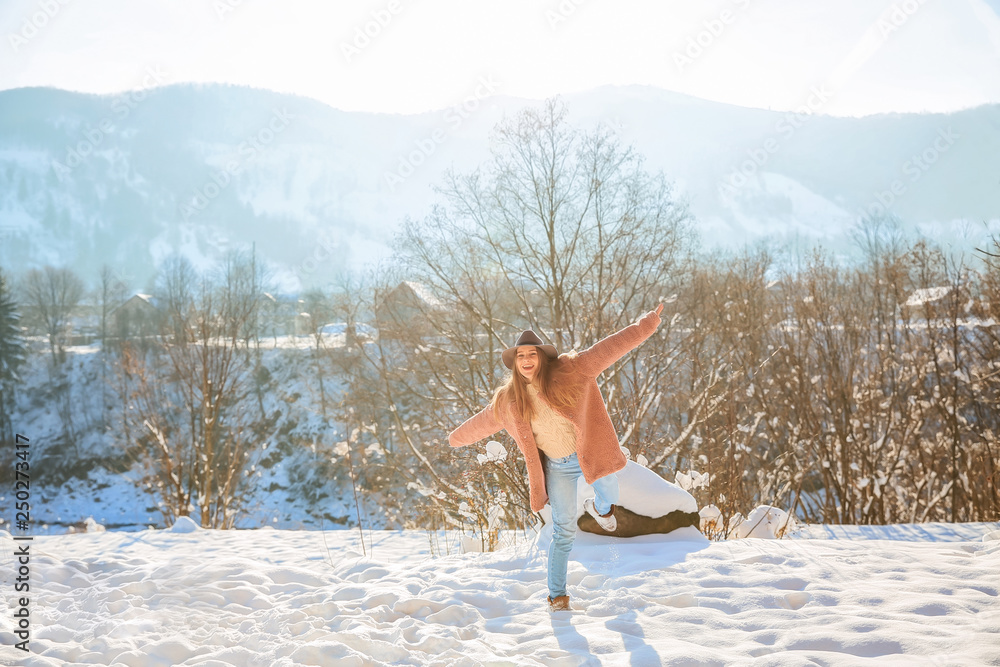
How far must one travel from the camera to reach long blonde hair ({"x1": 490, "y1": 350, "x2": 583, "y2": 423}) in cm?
376

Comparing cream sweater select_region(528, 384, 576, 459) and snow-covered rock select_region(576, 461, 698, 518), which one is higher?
cream sweater select_region(528, 384, 576, 459)

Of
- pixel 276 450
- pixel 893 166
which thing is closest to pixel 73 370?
pixel 276 450

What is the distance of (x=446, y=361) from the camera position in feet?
47.4

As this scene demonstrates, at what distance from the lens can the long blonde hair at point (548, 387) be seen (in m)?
3.76

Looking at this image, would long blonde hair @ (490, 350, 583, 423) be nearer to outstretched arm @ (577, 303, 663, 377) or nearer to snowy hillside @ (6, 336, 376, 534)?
outstretched arm @ (577, 303, 663, 377)

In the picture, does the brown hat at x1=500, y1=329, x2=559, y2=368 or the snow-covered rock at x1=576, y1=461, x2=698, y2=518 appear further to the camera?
the snow-covered rock at x1=576, y1=461, x2=698, y2=518

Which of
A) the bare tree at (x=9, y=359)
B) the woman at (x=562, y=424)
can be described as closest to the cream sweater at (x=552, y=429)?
the woman at (x=562, y=424)

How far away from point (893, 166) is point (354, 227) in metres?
113

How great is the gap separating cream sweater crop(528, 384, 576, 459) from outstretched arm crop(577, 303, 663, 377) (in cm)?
34

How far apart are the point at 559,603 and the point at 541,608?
0.20m

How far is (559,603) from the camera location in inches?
151

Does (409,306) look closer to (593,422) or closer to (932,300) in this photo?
(593,422)

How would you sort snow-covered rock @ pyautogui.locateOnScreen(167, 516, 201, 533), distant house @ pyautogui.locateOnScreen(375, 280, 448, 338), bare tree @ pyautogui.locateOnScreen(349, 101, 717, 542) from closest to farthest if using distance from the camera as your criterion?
snow-covered rock @ pyautogui.locateOnScreen(167, 516, 201, 533) < bare tree @ pyautogui.locateOnScreen(349, 101, 717, 542) < distant house @ pyautogui.locateOnScreen(375, 280, 448, 338)


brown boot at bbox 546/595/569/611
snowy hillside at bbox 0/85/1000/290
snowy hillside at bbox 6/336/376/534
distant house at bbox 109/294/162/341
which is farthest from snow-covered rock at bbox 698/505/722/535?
snowy hillside at bbox 0/85/1000/290
